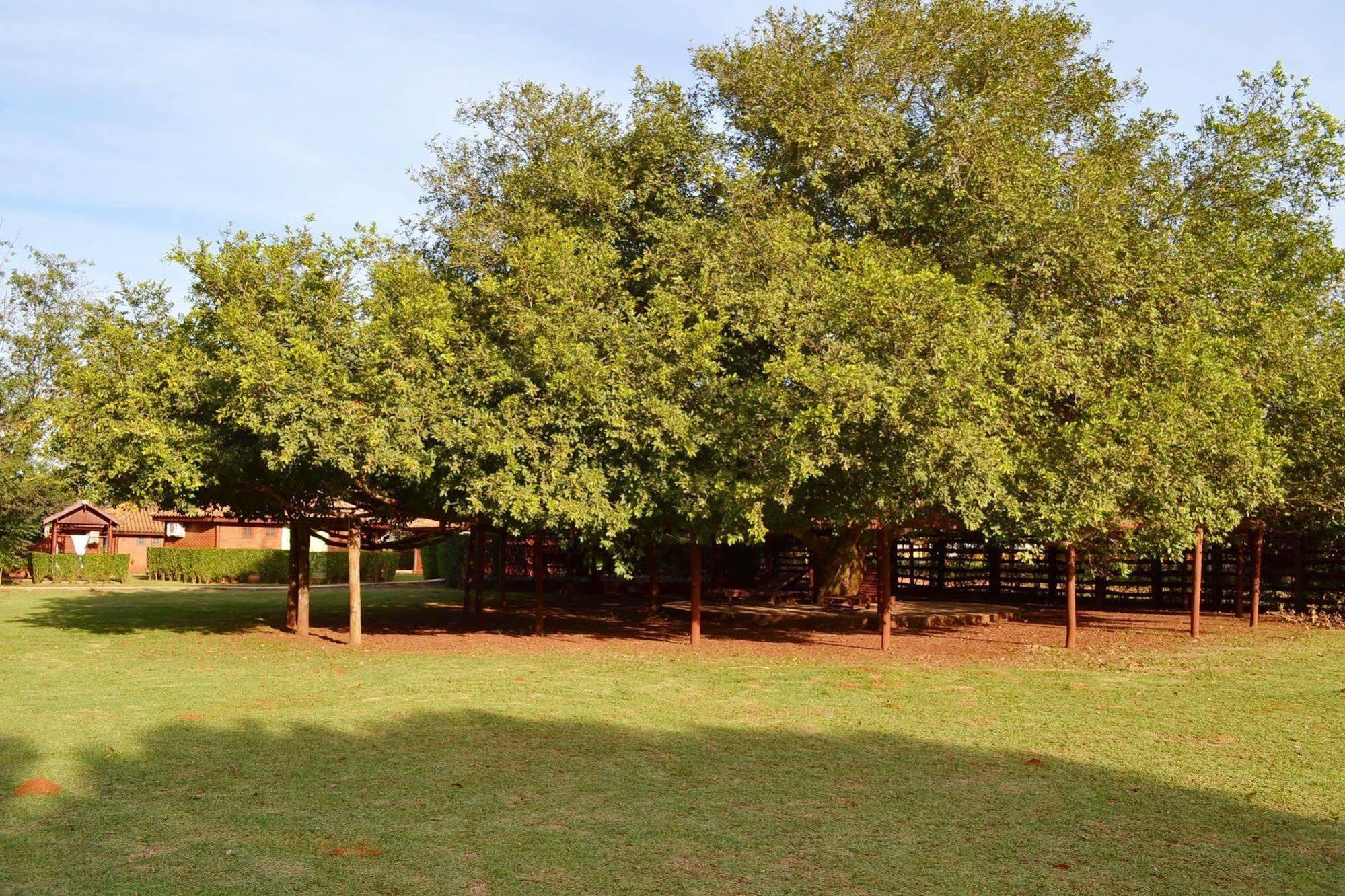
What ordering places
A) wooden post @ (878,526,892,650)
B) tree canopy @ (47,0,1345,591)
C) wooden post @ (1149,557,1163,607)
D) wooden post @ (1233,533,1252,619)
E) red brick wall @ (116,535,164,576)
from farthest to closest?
red brick wall @ (116,535,164,576)
wooden post @ (1149,557,1163,607)
wooden post @ (1233,533,1252,619)
wooden post @ (878,526,892,650)
tree canopy @ (47,0,1345,591)

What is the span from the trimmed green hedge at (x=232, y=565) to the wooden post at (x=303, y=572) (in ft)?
64.3

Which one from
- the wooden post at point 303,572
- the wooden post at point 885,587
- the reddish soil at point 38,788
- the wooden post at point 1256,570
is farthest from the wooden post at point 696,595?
the wooden post at point 1256,570

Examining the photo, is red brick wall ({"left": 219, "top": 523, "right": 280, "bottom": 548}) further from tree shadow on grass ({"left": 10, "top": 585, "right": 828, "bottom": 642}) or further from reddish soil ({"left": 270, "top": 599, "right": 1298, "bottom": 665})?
reddish soil ({"left": 270, "top": 599, "right": 1298, "bottom": 665})

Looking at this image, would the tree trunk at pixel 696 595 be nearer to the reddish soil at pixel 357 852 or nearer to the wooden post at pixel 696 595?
the wooden post at pixel 696 595

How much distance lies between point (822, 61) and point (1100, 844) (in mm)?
16391

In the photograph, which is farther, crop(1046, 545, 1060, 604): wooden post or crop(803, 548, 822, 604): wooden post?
crop(1046, 545, 1060, 604): wooden post

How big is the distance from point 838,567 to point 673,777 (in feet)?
59.2

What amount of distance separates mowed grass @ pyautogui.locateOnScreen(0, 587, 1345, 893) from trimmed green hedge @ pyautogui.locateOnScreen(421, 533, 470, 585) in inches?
879

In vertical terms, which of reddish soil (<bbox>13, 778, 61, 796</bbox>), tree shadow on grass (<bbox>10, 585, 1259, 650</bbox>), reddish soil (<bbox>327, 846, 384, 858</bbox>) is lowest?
tree shadow on grass (<bbox>10, 585, 1259, 650</bbox>)

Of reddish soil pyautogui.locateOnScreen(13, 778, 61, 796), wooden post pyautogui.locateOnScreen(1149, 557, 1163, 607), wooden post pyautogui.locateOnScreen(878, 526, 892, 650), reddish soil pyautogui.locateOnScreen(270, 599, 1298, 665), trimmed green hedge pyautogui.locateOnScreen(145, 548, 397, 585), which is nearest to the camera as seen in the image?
reddish soil pyautogui.locateOnScreen(13, 778, 61, 796)

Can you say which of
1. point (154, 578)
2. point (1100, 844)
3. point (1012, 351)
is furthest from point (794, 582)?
point (154, 578)

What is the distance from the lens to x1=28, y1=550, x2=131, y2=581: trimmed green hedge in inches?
1607

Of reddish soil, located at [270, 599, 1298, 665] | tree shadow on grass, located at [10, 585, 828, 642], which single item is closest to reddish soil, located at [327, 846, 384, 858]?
reddish soil, located at [270, 599, 1298, 665]

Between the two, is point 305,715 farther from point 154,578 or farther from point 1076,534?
point 154,578
